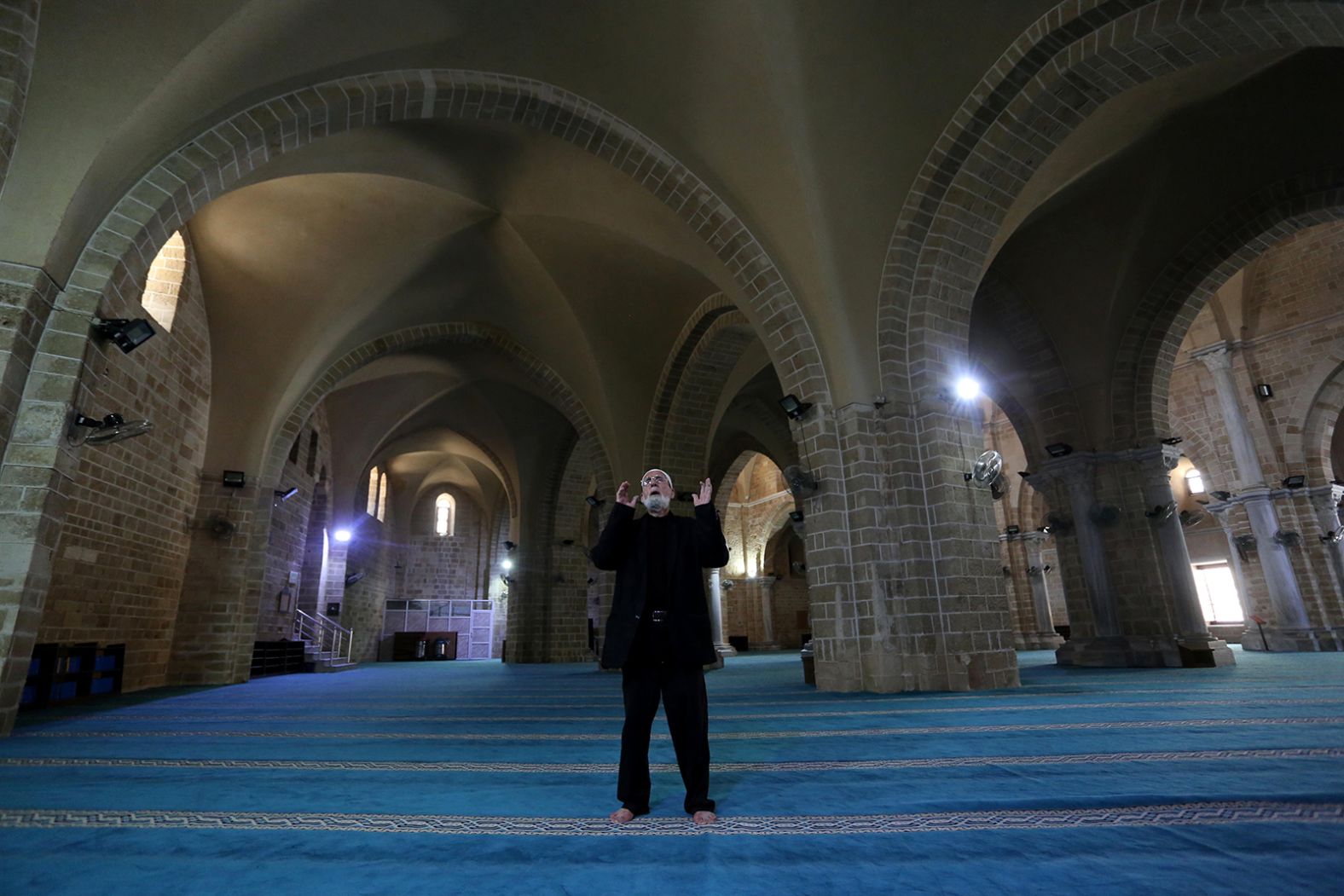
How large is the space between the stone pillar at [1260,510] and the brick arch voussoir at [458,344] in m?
12.4

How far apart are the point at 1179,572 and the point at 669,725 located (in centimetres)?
976

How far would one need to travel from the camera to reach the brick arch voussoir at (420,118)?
5441mm

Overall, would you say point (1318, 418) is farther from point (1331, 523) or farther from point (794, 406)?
point (794, 406)

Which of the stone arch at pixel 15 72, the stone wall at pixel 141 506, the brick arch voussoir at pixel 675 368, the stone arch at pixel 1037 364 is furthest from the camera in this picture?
the brick arch voussoir at pixel 675 368

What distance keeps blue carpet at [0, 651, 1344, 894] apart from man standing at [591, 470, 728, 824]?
17 cm

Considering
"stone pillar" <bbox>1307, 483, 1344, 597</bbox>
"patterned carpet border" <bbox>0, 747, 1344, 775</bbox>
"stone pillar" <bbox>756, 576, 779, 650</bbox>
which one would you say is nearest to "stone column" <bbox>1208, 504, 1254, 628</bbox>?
"stone pillar" <bbox>1307, 483, 1344, 597</bbox>

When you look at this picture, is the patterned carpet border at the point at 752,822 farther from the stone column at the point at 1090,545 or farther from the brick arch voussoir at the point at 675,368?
the brick arch voussoir at the point at 675,368

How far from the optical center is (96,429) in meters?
5.07

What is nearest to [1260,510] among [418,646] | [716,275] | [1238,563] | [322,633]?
[1238,563]

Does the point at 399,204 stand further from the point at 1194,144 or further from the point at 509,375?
the point at 1194,144

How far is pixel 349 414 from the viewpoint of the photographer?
1599 cm

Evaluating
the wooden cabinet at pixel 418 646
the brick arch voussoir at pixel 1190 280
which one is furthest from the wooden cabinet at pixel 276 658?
the brick arch voussoir at pixel 1190 280

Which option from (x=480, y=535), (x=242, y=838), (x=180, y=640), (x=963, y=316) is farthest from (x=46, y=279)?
(x=480, y=535)

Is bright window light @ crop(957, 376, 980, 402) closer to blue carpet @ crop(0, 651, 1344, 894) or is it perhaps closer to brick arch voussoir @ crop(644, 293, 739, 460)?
blue carpet @ crop(0, 651, 1344, 894)
